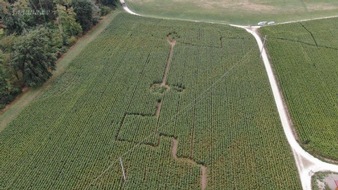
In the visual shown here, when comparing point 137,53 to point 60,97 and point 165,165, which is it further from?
point 165,165

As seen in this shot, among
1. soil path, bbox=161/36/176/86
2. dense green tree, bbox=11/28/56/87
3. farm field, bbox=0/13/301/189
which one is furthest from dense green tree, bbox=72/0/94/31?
soil path, bbox=161/36/176/86

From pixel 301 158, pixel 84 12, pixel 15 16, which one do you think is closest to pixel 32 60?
pixel 15 16

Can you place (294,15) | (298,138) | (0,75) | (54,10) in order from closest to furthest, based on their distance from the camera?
(298,138) → (0,75) → (54,10) → (294,15)

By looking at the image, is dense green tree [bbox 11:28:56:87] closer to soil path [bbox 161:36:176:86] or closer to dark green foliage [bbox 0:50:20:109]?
dark green foliage [bbox 0:50:20:109]

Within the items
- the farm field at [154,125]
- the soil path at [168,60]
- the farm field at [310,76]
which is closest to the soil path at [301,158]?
the farm field at [310,76]

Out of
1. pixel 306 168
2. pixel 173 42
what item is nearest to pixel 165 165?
pixel 306 168

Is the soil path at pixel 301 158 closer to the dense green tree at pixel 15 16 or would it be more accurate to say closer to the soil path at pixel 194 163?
the soil path at pixel 194 163
